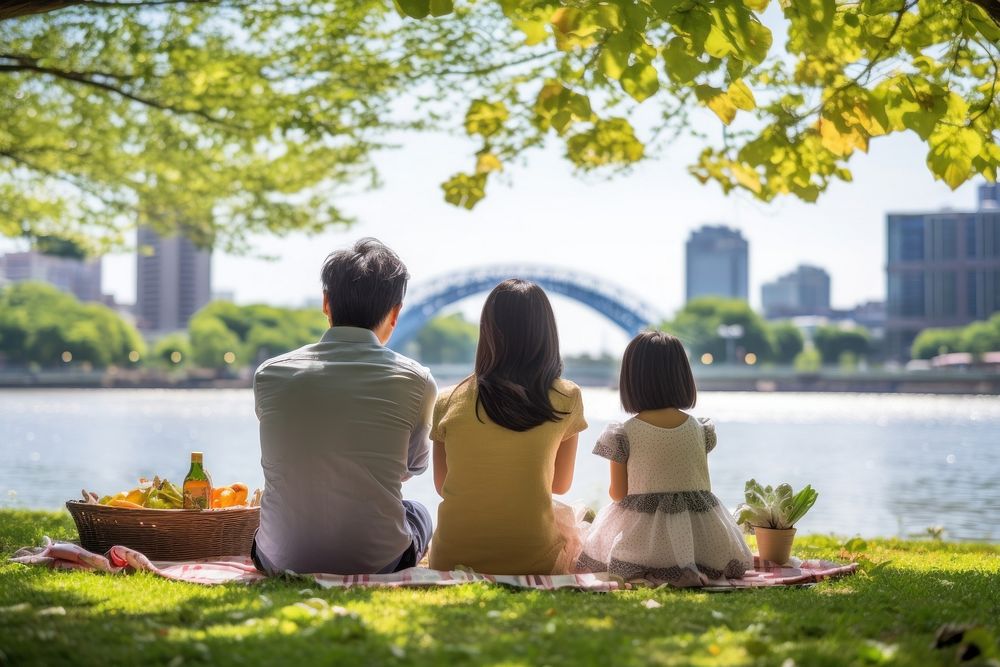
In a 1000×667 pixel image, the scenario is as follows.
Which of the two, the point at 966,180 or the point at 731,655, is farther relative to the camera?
the point at 966,180

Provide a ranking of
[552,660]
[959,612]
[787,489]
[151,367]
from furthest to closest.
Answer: [151,367] < [787,489] < [959,612] < [552,660]

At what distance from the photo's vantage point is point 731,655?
1.80m

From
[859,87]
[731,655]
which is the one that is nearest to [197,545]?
[731,655]

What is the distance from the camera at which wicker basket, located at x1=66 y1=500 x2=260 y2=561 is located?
9.70 ft

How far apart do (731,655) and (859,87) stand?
1.86 meters

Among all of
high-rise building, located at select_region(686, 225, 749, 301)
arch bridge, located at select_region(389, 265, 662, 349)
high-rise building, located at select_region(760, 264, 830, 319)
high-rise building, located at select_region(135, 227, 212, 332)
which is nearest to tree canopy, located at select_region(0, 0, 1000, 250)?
arch bridge, located at select_region(389, 265, 662, 349)

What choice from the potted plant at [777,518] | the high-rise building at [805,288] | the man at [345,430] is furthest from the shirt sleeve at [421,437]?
the high-rise building at [805,288]

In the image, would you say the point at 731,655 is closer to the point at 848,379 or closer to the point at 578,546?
the point at 578,546

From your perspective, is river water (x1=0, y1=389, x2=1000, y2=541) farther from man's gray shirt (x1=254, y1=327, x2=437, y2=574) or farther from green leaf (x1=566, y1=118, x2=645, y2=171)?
man's gray shirt (x1=254, y1=327, x2=437, y2=574)

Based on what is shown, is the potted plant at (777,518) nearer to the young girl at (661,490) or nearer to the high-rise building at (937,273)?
the young girl at (661,490)

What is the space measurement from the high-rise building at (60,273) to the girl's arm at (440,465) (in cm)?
11533

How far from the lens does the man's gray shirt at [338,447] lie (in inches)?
99.4

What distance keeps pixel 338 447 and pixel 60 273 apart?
120 metres

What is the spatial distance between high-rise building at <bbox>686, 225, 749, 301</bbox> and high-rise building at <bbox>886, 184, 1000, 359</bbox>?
32.4 meters
